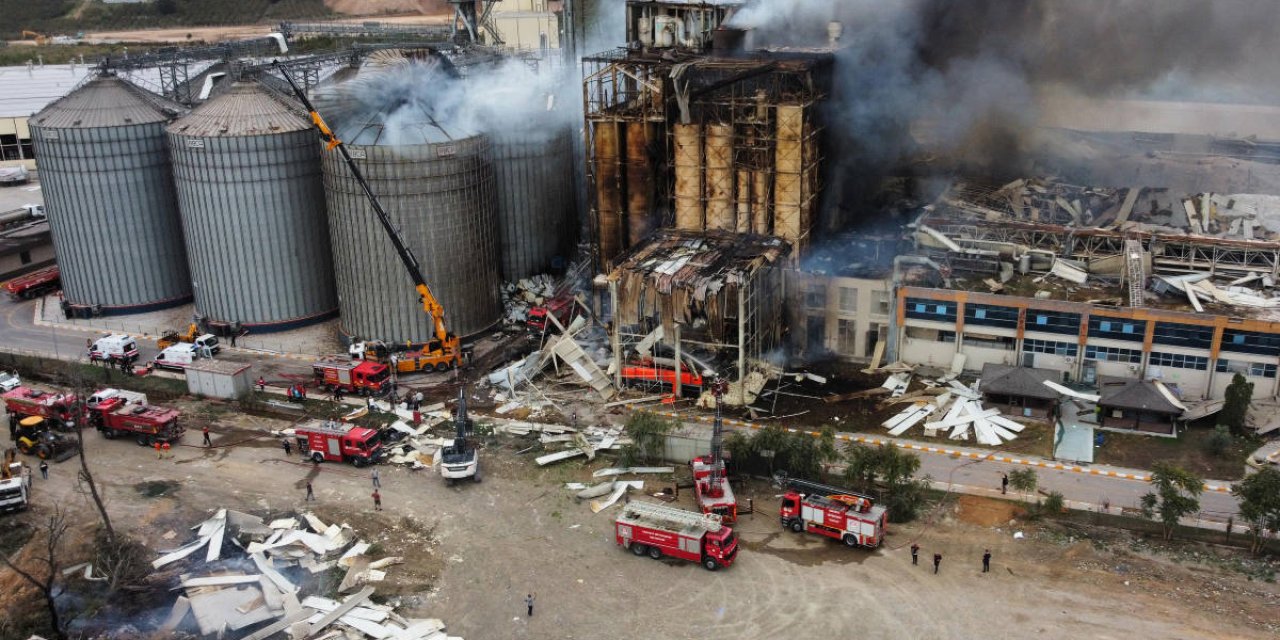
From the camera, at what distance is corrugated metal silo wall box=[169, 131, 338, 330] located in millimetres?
52281

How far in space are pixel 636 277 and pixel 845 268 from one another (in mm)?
10517

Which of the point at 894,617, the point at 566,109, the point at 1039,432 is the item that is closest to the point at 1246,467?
the point at 1039,432

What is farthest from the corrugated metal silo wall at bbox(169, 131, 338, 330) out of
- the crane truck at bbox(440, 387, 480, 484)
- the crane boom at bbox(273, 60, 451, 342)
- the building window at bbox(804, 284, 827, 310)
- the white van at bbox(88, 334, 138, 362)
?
the building window at bbox(804, 284, 827, 310)

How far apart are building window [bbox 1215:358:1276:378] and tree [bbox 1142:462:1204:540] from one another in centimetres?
943

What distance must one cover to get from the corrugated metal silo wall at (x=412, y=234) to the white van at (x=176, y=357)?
23.3 feet

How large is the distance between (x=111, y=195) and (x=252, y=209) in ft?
29.6

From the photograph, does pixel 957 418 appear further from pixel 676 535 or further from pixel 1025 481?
pixel 676 535

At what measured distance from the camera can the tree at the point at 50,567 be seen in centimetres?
2934

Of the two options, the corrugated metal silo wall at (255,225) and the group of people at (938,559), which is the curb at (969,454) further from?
the corrugated metal silo wall at (255,225)

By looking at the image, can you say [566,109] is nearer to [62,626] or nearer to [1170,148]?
[1170,148]

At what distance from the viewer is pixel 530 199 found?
58.4 m

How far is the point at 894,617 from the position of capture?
100 feet

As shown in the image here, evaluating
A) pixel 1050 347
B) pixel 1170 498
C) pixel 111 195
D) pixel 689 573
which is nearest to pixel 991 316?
pixel 1050 347

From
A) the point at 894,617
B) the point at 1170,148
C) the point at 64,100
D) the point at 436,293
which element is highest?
the point at 64,100
